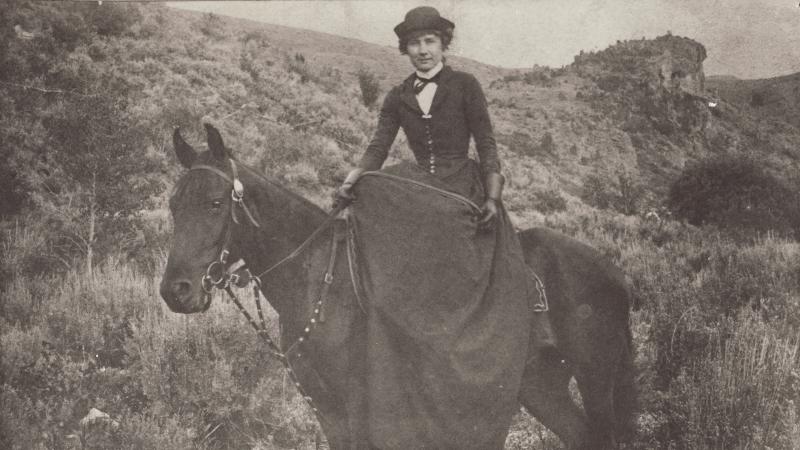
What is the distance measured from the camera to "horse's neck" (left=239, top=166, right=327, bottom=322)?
316 centimetres

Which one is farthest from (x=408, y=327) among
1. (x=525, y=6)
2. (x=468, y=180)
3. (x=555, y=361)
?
(x=525, y=6)

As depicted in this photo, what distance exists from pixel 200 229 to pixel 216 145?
0.48 metres

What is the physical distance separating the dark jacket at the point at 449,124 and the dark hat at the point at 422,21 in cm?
27

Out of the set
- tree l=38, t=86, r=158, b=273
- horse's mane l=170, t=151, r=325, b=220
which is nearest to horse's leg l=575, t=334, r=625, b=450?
horse's mane l=170, t=151, r=325, b=220

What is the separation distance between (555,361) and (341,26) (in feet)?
14.6

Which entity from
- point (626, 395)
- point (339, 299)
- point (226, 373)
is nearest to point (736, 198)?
point (626, 395)

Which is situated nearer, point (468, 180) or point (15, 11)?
point (468, 180)

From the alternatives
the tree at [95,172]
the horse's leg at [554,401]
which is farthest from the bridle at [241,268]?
the tree at [95,172]

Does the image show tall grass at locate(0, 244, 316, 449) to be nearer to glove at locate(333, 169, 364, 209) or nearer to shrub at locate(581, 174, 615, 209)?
glove at locate(333, 169, 364, 209)

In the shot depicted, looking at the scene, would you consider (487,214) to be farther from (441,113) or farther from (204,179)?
(204,179)

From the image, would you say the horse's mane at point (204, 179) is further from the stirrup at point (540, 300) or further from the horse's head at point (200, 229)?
the stirrup at point (540, 300)

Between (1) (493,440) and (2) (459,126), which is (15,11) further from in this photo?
(1) (493,440)

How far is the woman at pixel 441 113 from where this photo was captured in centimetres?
333

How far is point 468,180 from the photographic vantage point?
337cm
